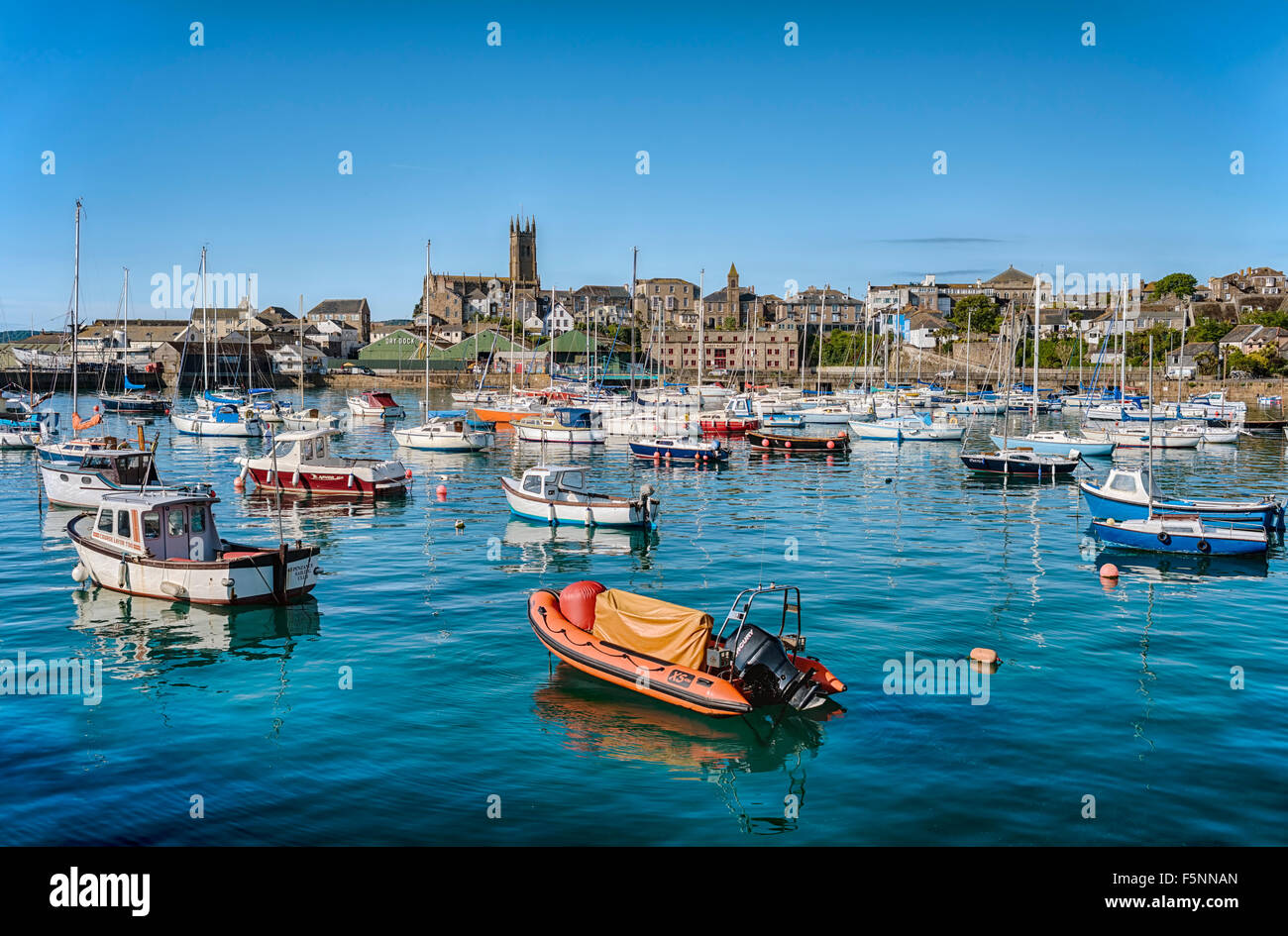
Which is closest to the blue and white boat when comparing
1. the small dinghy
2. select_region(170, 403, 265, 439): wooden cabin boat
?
the small dinghy

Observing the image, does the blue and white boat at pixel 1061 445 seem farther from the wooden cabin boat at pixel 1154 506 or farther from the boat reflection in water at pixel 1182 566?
the boat reflection in water at pixel 1182 566

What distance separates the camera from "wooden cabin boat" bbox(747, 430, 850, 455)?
230ft

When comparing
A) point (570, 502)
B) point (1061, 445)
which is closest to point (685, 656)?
point (570, 502)

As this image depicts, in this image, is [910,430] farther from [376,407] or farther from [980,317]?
[980,317]

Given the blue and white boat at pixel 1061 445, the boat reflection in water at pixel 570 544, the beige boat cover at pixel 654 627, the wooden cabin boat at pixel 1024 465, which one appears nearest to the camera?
the beige boat cover at pixel 654 627

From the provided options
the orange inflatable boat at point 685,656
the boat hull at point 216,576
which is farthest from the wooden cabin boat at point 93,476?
the orange inflatable boat at point 685,656

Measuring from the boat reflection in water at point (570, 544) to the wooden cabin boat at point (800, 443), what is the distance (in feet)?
109

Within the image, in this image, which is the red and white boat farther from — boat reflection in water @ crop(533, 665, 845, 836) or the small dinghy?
boat reflection in water @ crop(533, 665, 845, 836)

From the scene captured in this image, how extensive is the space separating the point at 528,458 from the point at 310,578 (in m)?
38.3

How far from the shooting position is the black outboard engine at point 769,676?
18.9 metres

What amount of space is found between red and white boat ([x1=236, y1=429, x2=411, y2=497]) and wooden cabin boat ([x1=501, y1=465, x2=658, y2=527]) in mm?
7518

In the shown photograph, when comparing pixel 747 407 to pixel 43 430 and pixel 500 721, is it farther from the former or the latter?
pixel 500 721

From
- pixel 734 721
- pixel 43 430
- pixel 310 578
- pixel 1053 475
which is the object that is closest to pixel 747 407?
pixel 1053 475
